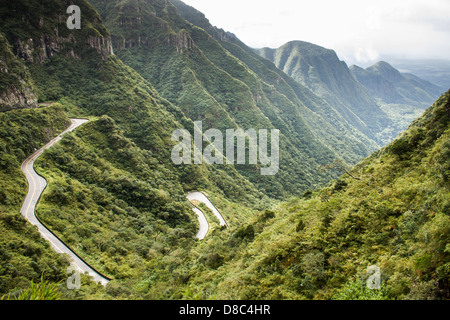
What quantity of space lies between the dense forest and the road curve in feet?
3.00

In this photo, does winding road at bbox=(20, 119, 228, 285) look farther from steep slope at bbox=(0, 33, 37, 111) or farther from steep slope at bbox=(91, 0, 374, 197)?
Result: steep slope at bbox=(91, 0, 374, 197)

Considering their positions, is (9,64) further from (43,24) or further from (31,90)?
(43,24)

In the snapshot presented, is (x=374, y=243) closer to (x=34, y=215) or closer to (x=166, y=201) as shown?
(x=34, y=215)

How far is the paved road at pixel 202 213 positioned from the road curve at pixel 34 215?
78.0ft

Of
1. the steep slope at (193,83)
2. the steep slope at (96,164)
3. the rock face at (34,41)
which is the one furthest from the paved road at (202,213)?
the steep slope at (193,83)

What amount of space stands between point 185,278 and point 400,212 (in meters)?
19.9

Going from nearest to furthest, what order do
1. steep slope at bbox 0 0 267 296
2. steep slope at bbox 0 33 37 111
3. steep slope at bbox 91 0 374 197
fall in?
steep slope at bbox 0 0 267 296 → steep slope at bbox 0 33 37 111 → steep slope at bbox 91 0 374 197

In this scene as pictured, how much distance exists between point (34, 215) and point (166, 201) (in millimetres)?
25856

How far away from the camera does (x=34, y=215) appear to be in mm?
34906

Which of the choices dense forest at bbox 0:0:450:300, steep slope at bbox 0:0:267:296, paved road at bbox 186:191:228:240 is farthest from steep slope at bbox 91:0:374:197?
paved road at bbox 186:191:228:240

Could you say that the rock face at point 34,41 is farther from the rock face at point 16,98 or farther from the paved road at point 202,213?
the paved road at point 202,213

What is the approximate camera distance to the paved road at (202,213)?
54678 mm

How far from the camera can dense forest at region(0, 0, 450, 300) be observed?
1462cm
